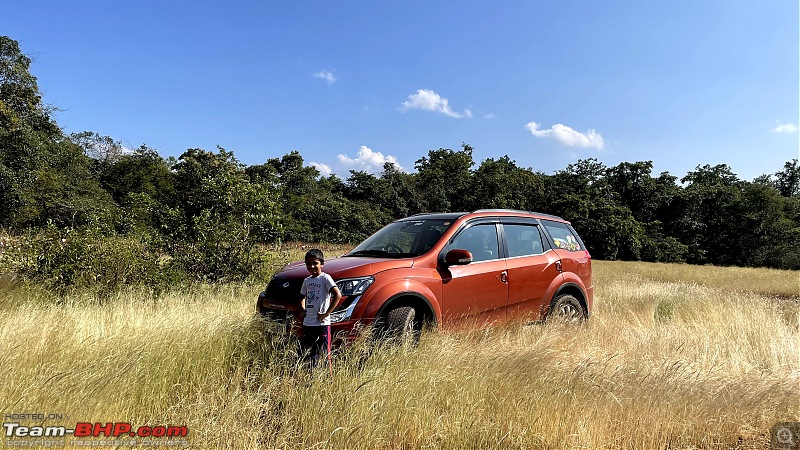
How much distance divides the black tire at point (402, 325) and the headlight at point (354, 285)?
361 mm

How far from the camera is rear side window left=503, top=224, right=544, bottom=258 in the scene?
5.67 metres

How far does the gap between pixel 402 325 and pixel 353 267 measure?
2.54ft

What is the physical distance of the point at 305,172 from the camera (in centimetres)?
4900

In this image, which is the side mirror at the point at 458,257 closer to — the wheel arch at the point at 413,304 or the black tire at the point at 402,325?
the wheel arch at the point at 413,304

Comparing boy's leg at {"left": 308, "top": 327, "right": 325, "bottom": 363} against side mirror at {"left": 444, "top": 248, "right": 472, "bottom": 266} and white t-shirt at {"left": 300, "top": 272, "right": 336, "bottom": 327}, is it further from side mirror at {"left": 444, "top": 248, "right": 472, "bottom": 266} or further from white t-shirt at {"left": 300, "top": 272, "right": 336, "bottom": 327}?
side mirror at {"left": 444, "top": 248, "right": 472, "bottom": 266}

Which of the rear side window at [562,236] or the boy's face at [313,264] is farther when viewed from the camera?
the rear side window at [562,236]

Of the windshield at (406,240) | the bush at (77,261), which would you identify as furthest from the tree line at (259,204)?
the windshield at (406,240)

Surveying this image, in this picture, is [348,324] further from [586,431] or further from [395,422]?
[586,431]

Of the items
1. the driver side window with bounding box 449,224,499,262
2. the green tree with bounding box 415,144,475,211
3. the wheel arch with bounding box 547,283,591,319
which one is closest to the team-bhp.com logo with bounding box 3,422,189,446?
the driver side window with bounding box 449,224,499,262

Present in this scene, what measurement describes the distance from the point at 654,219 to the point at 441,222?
60090 millimetres

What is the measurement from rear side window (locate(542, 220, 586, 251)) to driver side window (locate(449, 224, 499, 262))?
125 cm

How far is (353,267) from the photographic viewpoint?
438cm

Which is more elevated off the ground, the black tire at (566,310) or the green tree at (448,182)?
the green tree at (448,182)

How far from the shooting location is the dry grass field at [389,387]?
300cm
